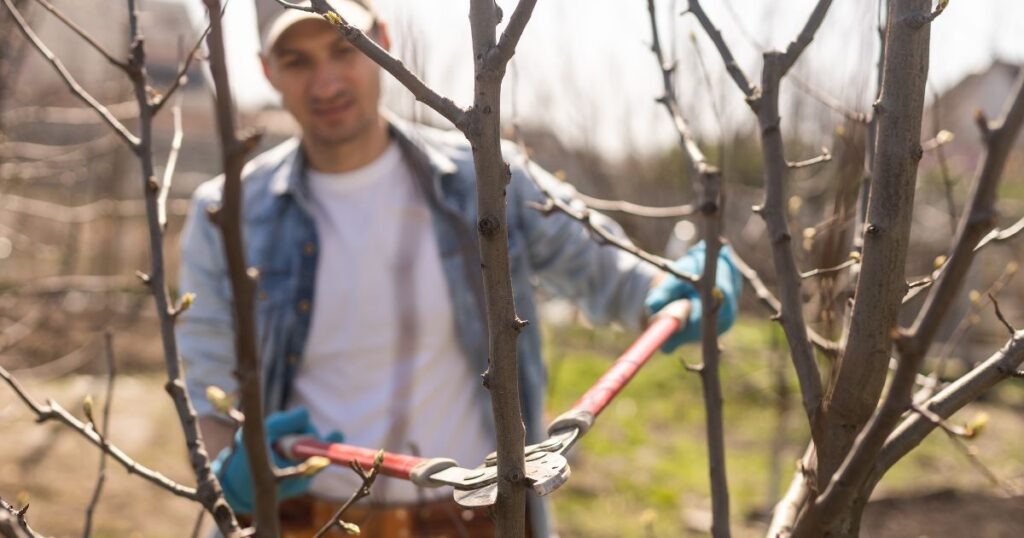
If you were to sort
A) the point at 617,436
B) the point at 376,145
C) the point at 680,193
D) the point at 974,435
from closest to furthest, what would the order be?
the point at 974,435 → the point at 376,145 → the point at 617,436 → the point at 680,193

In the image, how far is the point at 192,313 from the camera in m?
2.68

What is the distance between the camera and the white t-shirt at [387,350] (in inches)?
106

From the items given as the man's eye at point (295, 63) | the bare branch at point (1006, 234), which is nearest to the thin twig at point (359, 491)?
the bare branch at point (1006, 234)

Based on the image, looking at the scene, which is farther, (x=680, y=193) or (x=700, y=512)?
(x=680, y=193)

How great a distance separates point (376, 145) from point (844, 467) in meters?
2.07

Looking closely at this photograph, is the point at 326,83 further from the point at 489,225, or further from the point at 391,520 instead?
the point at 489,225

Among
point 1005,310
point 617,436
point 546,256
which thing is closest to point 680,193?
point 617,436

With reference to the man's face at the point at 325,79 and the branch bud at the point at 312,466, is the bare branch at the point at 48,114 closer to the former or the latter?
the man's face at the point at 325,79

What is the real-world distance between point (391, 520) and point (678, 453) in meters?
4.32

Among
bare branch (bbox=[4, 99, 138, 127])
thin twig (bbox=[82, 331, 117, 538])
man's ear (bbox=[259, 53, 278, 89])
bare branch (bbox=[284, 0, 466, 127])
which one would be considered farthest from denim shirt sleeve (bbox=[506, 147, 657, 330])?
bare branch (bbox=[4, 99, 138, 127])

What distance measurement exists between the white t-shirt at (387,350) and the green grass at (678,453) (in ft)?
5.90

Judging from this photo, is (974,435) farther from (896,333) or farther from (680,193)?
(680,193)

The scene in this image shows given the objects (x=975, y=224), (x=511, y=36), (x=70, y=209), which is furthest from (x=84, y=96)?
(x=70, y=209)

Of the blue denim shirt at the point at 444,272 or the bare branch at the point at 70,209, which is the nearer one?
the blue denim shirt at the point at 444,272
